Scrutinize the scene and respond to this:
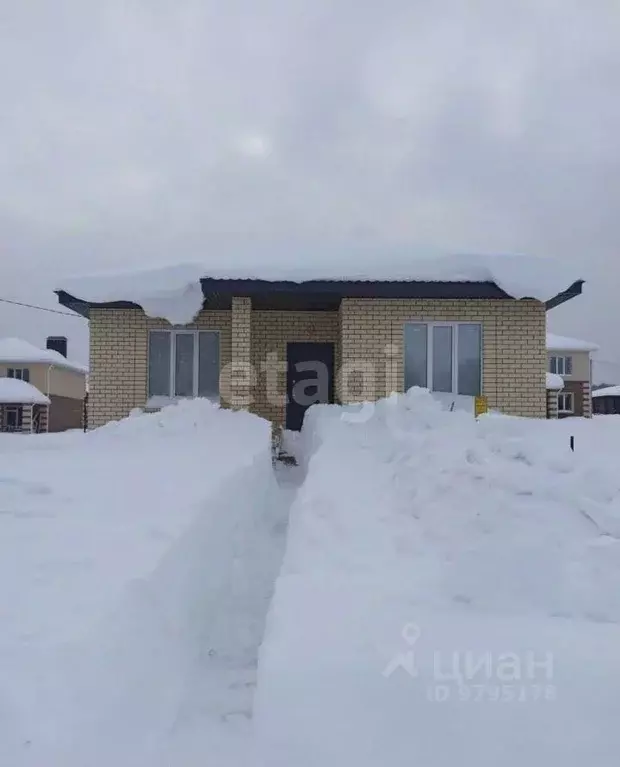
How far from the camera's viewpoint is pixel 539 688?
2213 mm

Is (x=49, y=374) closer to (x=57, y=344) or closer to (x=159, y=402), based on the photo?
(x=57, y=344)

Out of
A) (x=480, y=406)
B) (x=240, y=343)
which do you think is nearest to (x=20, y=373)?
(x=240, y=343)

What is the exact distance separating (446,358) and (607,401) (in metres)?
40.2

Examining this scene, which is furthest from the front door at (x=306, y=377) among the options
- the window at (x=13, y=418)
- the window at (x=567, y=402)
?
the window at (x=567, y=402)

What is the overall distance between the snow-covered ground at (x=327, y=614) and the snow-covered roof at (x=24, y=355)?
29.2m

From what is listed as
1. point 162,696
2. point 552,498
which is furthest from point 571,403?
point 162,696

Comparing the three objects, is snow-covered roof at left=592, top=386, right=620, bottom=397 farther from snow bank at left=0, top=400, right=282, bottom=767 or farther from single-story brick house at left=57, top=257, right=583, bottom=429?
snow bank at left=0, top=400, right=282, bottom=767

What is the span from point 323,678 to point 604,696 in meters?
1.01

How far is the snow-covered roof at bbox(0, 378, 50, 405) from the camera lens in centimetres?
→ 2780

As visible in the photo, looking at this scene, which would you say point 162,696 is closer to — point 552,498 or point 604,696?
point 604,696

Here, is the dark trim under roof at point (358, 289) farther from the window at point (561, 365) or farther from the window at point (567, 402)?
the window at point (561, 365)

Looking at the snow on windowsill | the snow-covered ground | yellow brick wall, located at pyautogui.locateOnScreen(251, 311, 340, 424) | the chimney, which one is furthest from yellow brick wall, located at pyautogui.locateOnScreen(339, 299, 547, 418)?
the chimney

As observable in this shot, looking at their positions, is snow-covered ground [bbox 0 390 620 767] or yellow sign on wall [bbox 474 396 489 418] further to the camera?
yellow sign on wall [bbox 474 396 489 418]

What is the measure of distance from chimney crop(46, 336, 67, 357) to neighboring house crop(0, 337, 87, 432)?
2.57 metres
